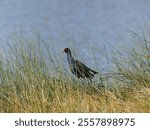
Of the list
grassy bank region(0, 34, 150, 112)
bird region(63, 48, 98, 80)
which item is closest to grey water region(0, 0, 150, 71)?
bird region(63, 48, 98, 80)

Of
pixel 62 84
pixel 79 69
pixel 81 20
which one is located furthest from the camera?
pixel 81 20

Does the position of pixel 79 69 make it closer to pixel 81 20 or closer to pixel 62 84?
pixel 62 84

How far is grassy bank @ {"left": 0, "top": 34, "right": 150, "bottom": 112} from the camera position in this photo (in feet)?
14.7

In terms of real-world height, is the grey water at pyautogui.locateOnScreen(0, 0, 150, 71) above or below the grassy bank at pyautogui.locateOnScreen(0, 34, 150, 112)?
above

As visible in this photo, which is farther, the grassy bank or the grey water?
the grey water

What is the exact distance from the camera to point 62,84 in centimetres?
496

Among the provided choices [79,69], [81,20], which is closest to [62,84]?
[79,69]

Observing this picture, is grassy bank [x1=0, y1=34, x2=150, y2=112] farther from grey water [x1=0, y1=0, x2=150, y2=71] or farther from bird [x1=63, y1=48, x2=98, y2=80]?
grey water [x1=0, y1=0, x2=150, y2=71]

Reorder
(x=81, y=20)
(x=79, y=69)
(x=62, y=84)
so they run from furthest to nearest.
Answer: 1. (x=81, y=20)
2. (x=79, y=69)
3. (x=62, y=84)

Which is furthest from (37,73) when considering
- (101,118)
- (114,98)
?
(101,118)

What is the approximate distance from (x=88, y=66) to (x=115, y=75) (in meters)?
0.66

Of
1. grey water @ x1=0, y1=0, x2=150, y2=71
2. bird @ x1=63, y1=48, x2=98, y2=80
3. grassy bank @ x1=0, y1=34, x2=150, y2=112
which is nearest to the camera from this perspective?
grassy bank @ x1=0, y1=34, x2=150, y2=112

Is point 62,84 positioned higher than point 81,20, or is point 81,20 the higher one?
point 81,20

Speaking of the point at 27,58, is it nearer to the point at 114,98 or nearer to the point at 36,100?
the point at 36,100
